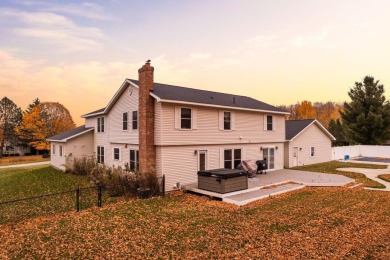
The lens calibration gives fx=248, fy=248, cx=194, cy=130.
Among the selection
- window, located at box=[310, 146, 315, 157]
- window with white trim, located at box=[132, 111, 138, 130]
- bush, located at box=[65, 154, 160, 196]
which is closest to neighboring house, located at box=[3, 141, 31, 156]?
window with white trim, located at box=[132, 111, 138, 130]

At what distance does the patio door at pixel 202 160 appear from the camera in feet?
57.2

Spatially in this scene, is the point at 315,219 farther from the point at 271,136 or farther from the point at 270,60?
the point at 270,60

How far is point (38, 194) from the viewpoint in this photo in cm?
1631

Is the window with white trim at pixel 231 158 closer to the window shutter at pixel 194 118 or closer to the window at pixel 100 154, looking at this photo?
the window shutter at pixel 194 118

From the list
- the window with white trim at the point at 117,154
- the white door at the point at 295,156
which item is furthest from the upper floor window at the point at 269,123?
the window with white trim at the point at 117,154

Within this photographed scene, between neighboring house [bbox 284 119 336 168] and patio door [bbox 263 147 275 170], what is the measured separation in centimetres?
335

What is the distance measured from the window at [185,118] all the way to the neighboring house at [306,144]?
13579 mm

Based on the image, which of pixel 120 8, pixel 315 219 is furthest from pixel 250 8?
pixel 315 219

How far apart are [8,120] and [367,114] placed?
233ft

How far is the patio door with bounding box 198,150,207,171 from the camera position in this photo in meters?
17.4

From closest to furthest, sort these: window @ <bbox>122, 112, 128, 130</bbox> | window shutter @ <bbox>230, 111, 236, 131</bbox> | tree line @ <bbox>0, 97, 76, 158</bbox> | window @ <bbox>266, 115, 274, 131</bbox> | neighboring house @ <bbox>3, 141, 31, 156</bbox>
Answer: window shutter @ <bbox>230, 111, 236, 131</bbox> → window @ <bbox>122, 112, 128, 130</bbox> → window @ <bbox>266, 115, 274, 131</bbox> → tree line @ <bbox>0, 97, 76, 158</bbox> → neighboring house @ <bbox>3, 141, 31, 156</bbox>

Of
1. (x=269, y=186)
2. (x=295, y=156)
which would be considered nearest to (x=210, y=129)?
(x=269, y=186)

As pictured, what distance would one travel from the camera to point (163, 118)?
1565 cm

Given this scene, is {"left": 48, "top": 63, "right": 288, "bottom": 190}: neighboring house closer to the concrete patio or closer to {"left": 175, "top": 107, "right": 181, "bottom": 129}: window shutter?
{"left": 175, "top": 107, "right": 181, "bottom": 129}: window shutter
